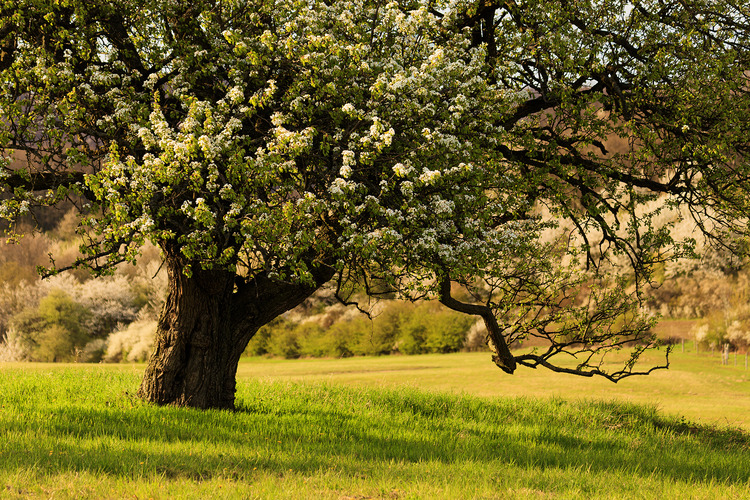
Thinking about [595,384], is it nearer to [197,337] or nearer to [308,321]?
[197,337]

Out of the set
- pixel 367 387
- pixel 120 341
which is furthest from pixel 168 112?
pixel 120 341

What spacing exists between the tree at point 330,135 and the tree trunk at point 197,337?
0.14 ft

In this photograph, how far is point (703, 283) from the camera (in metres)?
53.3

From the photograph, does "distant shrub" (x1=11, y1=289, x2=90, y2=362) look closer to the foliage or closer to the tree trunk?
the foliage

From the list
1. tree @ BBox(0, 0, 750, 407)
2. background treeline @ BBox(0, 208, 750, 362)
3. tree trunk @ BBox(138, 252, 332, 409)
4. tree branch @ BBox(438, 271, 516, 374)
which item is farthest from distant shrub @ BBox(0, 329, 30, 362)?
tree branch @ BBox(438, 271, 516, 374)

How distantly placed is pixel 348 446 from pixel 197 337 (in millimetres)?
4219

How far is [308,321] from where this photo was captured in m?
48.1

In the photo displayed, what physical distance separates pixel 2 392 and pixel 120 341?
34.6 m

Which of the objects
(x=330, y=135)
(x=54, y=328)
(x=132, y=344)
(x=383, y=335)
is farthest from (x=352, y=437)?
(x=54, y=328)

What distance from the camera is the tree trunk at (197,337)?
1209 cm

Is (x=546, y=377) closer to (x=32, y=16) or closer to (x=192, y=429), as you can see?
(x=192, y=429)

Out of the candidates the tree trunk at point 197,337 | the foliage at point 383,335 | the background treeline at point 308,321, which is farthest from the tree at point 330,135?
the foliage at point 383,335

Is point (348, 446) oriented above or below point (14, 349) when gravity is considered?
above

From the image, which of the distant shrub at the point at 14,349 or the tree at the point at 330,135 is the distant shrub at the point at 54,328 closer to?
the distant shrub at the point at 14,349
